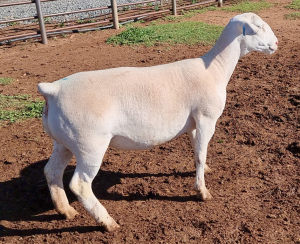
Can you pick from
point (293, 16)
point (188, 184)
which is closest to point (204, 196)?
point (188, 184)

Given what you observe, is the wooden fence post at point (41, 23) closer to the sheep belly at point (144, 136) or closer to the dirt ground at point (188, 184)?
the dirt ground at point (188, 184)

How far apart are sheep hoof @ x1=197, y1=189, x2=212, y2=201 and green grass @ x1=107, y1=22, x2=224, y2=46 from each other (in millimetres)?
5528

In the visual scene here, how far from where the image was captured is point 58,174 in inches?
142

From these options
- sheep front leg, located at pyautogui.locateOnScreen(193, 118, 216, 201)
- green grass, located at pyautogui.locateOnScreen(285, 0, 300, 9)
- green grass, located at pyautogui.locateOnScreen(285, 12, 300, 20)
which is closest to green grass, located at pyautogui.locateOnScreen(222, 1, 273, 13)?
green grass, located at pyautogui.locateOnScreen(285, 0, 300, 9)

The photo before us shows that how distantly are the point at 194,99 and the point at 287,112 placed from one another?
8.09 feet

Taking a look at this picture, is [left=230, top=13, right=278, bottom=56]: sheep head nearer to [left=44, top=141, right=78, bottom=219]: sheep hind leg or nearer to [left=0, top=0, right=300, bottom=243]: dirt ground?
[left=0, top=0, right=300, bottom=243]: dirt ground

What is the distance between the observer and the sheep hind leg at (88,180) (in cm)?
322

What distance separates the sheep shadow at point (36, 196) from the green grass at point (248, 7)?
8.63 metres

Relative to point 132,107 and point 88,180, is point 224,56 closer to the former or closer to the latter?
point 132,107

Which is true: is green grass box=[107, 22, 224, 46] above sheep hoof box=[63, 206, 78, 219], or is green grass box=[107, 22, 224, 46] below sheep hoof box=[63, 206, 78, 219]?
above

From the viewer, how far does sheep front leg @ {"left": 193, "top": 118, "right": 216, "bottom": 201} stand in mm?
3635

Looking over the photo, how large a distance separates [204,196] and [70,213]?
1.29 meters

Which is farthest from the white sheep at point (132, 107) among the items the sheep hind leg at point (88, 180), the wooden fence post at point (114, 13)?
the wooden fence post at point (114, 13)

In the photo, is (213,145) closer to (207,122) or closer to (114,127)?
(207,122)
